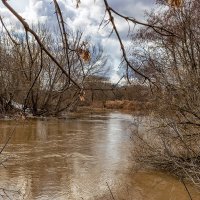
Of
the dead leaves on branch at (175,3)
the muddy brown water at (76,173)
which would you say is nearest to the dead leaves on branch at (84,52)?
the dead leaves on branch at (175,3)

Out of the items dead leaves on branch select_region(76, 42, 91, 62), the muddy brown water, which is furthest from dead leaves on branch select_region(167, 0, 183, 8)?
the muddy brown water

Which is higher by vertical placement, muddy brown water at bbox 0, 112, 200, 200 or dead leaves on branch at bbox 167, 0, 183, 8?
dead leaves on branch at bbox 167, 0, 183, 8

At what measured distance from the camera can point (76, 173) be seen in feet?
36.1

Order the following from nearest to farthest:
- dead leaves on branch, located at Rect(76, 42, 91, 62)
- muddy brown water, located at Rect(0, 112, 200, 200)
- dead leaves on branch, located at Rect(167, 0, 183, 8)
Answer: dead leaves on branch, located at Rect(167, 0, 183, 8) → dead leaves on branch, located at Rect(76, 42, 91, 62) → muddy brown water, located at Rect(0, 112, 200, 200)

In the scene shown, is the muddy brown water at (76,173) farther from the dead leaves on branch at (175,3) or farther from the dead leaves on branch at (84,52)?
the dead leaves on branch at (175,3)

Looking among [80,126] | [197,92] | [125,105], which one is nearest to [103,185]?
[197,92]

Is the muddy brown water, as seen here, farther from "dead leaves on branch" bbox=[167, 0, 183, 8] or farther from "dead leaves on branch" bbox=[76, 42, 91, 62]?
"dead leaves on branch" bbox=[167, 0, 183, 8]

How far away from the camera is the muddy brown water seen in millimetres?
9273

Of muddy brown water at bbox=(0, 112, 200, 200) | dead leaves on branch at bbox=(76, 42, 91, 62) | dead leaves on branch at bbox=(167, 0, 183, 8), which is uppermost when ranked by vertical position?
dead leaves on branch at bbox=(167, 0, 183, 8)

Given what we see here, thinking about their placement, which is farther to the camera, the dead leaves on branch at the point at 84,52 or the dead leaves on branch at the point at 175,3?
the dead leaves on branch at the point at 84,52

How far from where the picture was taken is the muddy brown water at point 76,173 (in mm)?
9273

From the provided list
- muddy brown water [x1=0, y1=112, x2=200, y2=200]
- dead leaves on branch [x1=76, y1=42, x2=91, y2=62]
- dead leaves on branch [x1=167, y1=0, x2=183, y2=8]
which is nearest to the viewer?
dead leaves on branch [x1=167, y1=0, x2=183, y2=8]

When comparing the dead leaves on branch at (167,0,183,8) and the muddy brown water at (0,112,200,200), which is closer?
the dead leaves on branch at (167,0,183,8)

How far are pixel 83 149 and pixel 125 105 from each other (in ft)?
81.7
